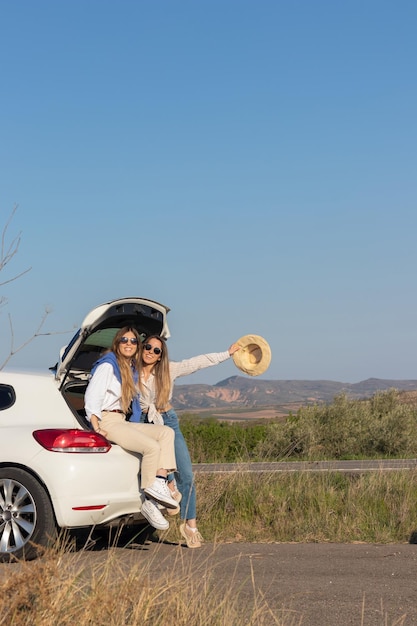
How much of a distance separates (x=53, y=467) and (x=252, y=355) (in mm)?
2601

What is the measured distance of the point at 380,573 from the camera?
730 centimetres

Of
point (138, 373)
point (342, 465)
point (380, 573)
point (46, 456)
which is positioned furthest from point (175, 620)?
point (342, 465)

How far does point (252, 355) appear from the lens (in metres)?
9.79

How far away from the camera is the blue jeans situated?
8891 millimetres

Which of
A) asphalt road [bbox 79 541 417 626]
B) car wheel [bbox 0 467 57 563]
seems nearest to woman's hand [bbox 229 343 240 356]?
asphalt road [bbox 79 541 417 626]

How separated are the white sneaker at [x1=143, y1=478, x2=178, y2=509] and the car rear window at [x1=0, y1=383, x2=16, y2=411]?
1.37 m

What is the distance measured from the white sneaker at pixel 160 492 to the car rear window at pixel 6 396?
54.1 inches

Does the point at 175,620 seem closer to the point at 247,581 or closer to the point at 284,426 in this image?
the point at 247,581

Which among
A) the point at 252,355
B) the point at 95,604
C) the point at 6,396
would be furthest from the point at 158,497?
the point at 95,604

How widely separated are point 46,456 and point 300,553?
2282 millimetres

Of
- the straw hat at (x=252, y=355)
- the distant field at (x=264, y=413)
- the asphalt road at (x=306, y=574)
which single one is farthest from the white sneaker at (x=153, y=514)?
the distant field at (x=264, y=413)

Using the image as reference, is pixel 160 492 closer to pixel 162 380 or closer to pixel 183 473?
pixel 183 473

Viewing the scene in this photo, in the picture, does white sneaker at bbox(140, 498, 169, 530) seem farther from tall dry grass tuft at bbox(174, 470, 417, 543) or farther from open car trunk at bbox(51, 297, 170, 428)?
tall dry grass tuft at bbox(174, 470, 417, 543)

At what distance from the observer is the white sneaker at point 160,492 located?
8.16 metres
